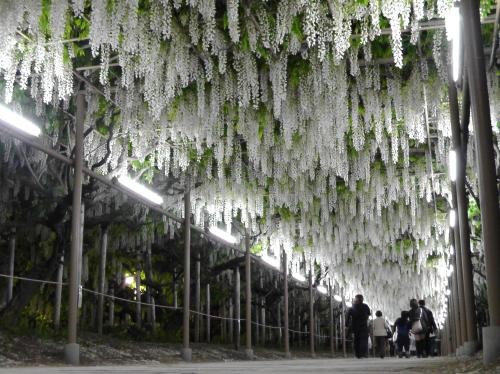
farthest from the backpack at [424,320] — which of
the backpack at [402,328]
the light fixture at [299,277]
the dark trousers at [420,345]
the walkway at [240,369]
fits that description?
the light fixture at [299,277]

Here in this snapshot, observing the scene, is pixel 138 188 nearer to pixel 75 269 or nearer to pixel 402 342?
pixel 75 269

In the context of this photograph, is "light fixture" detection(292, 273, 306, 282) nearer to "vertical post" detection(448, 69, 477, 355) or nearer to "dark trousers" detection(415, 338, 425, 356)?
"dark trousers" detection(415, 338, 425, 356)

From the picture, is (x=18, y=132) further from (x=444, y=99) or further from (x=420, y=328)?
(x=420, y=328)

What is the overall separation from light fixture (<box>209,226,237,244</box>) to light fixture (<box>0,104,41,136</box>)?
7.42 meters

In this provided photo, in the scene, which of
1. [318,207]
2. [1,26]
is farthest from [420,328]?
[1,26]

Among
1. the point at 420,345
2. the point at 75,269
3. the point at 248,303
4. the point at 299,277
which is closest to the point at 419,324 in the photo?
the point at 420,345

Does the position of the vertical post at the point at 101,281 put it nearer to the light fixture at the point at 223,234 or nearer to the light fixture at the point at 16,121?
the light fixture at the point at 223,234

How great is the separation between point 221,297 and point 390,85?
12682 mm

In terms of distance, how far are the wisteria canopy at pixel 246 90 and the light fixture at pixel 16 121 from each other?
0.27 metres

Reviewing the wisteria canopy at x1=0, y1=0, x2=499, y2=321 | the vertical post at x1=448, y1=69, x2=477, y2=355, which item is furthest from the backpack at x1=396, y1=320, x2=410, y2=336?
the vertical post at x1=448, y1=69, x2=477, y2=355

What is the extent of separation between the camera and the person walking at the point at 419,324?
13531 millimetres

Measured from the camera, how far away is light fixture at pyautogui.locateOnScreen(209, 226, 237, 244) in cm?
1530

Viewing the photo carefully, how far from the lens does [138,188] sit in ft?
37.5

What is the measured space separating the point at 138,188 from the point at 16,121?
371cm
